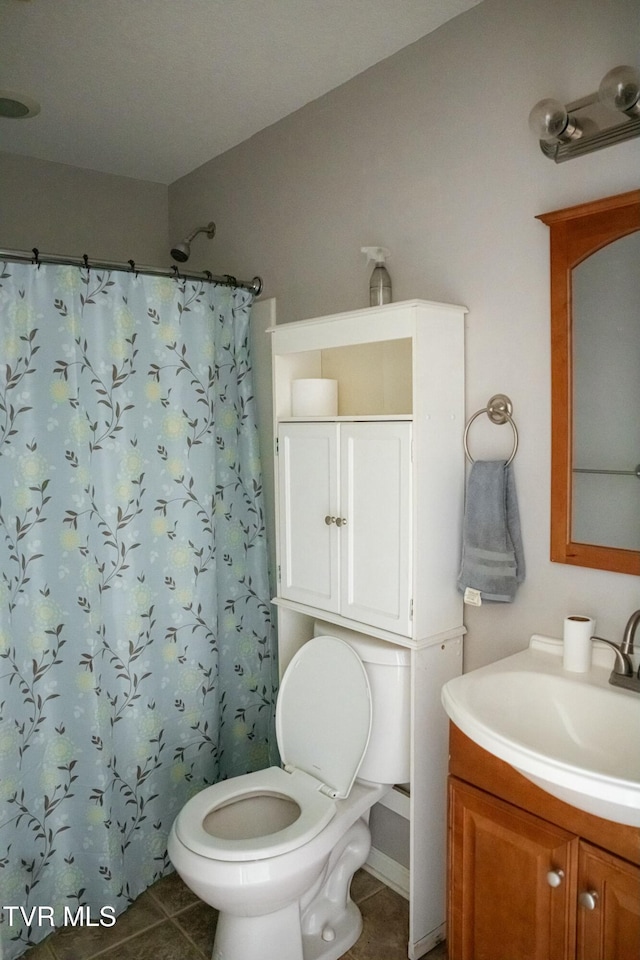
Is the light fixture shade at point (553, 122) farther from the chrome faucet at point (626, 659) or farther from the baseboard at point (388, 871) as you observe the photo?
the baseboard at point (388, 871)

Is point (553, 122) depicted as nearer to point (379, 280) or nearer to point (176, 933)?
point (379, 280)

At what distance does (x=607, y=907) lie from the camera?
132cm

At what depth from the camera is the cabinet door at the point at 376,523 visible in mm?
1874

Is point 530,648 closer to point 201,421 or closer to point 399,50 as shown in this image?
point 201,421

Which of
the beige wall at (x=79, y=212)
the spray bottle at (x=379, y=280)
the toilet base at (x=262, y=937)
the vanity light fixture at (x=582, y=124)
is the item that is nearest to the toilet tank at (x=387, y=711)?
the toilet base at (x=262, y=937)

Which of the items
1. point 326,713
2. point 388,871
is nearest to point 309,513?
point 326,713

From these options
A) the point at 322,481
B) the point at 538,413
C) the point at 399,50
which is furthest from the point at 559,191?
the point at 322,481

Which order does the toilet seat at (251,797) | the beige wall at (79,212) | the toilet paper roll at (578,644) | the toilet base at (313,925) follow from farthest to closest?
the beige wall at (79,212)
the toilet base at (313,925)
the toilet seat at (251,797)
the toilet paper roll at (578,644)

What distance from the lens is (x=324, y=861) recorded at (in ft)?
6.06

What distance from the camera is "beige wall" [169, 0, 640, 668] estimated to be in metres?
1.67

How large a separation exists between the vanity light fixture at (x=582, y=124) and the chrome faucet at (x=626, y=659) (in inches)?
41.9

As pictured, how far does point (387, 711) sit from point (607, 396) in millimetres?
1042

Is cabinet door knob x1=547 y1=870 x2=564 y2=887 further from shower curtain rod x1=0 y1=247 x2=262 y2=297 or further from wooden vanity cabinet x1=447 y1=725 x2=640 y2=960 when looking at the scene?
shower curtain rod x1=0 y1=247 x2=262 y2=297

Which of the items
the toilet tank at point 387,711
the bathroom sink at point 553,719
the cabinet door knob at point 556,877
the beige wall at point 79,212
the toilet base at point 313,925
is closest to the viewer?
the bathroom sink at point 553,719
